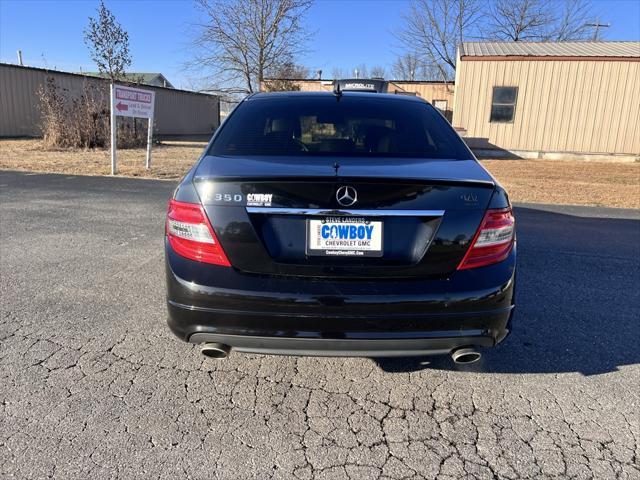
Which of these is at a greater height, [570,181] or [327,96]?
[327,96]

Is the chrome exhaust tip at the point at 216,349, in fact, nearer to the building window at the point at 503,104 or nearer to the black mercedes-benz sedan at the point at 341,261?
the black mercedes-benz sedan at the point at 341,261

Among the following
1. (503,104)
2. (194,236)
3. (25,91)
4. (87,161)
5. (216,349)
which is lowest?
(216,349)

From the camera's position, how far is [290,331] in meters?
2.13

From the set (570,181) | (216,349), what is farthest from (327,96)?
(570,181)

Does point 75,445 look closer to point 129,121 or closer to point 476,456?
point 476,456

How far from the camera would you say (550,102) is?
16969 mm

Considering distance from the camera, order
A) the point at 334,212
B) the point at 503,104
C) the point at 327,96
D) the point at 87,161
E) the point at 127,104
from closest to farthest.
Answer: the point at 334,212 < the point at 327,96 < the point at 127,104 < the point at 87,161 < the point at 503,104

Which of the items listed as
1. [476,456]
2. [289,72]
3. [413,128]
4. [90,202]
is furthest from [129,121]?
[476,456]

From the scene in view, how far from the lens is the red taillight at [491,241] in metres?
2.16

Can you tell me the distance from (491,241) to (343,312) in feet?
2.51

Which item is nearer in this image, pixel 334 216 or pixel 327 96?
pixel 334 216

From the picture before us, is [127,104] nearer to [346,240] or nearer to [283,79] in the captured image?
[346,240]

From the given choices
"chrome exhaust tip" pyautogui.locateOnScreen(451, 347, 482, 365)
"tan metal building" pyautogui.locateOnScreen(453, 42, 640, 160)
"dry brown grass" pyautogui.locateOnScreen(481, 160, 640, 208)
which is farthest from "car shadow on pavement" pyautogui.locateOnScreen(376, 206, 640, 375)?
"tan metal building" pyautogui.locateOnScreen(453, 42, 640, 160)

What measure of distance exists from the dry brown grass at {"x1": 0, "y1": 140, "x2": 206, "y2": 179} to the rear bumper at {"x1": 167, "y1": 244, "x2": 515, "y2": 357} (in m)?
9.26
